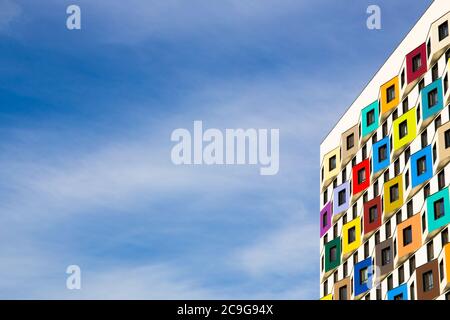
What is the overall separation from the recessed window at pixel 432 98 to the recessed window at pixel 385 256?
13.4 metres

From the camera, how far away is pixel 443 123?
68.3 metres

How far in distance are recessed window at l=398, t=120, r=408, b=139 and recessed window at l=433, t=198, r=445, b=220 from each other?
Answer: 35.3 feet

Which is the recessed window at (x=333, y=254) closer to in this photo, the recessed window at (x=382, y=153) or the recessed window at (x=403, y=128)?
the recessed window at (x=382, y=153)

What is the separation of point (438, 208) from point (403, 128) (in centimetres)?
1207

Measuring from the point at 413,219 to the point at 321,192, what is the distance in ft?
76.7

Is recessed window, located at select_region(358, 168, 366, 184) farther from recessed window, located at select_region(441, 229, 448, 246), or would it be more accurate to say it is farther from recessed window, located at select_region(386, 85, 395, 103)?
recessed window, located at select_region(441, 229, 448, 246)

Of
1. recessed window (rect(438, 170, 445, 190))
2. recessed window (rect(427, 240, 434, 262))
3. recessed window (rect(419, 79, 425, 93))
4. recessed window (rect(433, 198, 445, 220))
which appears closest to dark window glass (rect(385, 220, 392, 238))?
recessed window (rect(427, 240, 434, 262))

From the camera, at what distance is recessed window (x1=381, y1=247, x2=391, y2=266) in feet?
246

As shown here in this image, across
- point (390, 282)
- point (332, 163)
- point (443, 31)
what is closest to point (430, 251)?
point (390, 282)

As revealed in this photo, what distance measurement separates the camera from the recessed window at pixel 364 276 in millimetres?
78312
